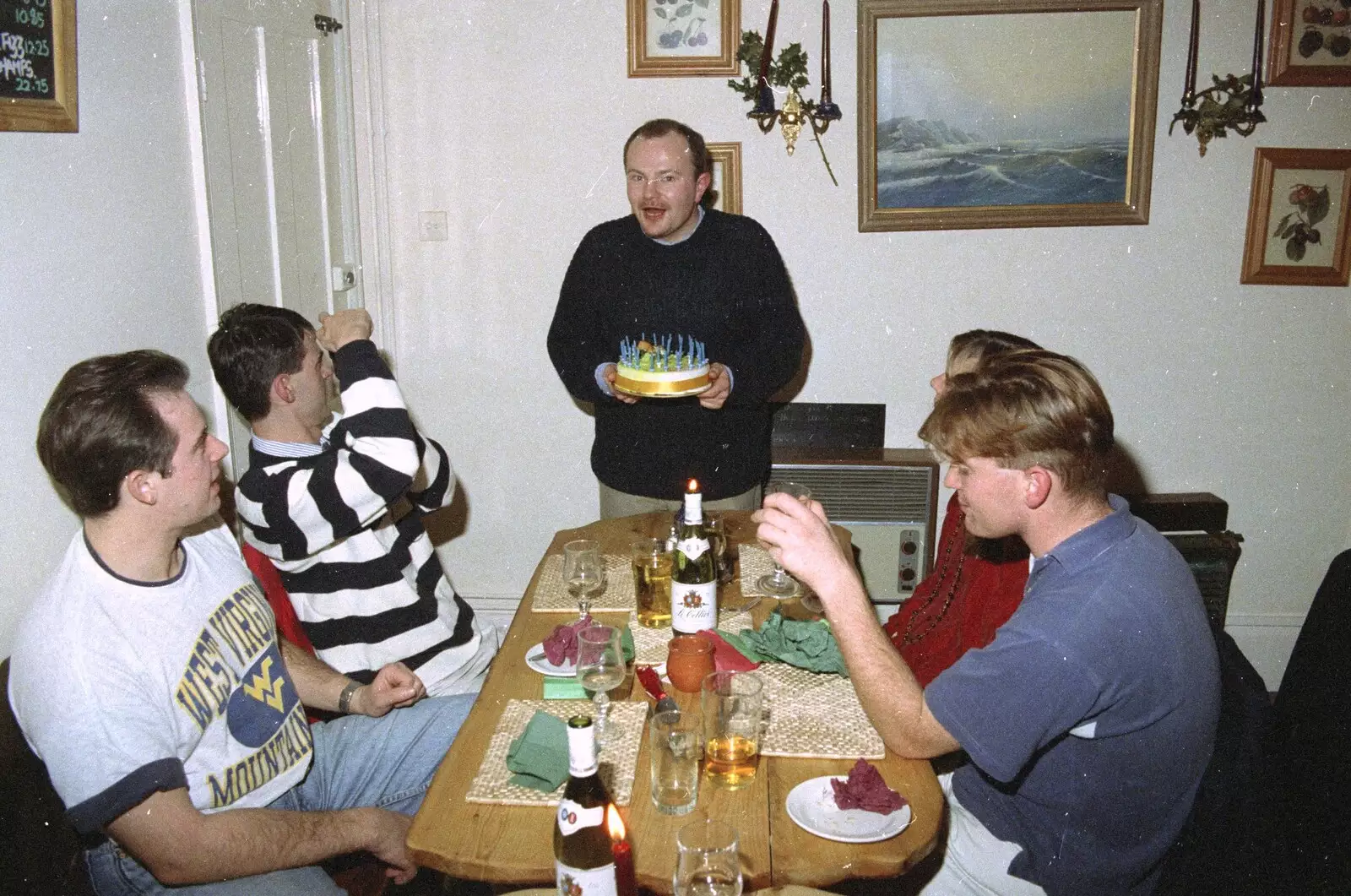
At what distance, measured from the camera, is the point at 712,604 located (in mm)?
2119

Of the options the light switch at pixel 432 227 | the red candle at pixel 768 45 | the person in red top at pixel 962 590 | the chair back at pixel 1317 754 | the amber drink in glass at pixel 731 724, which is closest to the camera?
the chair back at pixel 1317 754

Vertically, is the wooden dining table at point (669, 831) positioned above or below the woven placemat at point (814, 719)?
below

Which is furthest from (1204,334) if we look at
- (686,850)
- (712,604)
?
(686,850)

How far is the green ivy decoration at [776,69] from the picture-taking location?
371 cm

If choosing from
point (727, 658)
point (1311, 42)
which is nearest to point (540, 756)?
point (727, 658)

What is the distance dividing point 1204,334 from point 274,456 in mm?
3406

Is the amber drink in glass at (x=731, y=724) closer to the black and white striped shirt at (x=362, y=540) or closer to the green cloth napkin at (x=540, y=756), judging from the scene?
the green cloth napkin at (x=540, y=756)

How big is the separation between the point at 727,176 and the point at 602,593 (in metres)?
2.05

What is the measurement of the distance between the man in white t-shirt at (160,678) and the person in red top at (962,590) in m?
1.22

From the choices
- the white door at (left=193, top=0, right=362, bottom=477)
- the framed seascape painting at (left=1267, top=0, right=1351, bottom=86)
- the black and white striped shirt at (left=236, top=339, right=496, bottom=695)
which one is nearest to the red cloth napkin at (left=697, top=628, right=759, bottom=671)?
the black and white striped shirt at (left=236, top=339, right=496, bottom=695)

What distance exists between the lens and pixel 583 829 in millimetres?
1439

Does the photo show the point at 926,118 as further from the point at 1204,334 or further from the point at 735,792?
the point at 735,792

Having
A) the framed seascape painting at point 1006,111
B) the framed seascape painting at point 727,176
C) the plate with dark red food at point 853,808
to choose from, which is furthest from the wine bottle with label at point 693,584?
the framed seascape painting at point 1006,111

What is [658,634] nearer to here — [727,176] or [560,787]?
[560,787]
